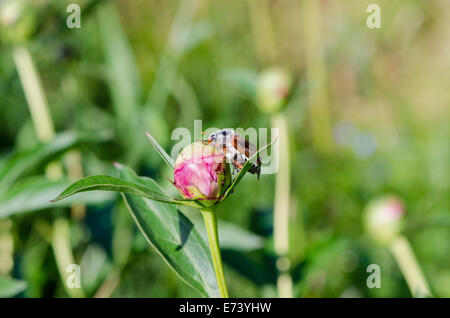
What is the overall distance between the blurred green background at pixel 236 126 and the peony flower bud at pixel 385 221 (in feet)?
0.09

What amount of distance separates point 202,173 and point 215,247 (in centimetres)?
7

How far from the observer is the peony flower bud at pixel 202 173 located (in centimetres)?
49

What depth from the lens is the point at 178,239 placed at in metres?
0.57

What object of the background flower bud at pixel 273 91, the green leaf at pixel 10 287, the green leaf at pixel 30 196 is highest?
the background flower bud at pixel 273 91

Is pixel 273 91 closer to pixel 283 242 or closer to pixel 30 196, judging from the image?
pixel 283 242

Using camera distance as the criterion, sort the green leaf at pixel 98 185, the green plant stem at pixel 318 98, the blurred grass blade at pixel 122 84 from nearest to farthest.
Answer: the green leaf at pixel 98 185
the blurred grass blade at pixel 122 84
the green plant stem at pixel 318 98

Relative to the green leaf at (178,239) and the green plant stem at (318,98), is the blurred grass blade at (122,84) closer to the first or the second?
the green plant stem at (318,98)

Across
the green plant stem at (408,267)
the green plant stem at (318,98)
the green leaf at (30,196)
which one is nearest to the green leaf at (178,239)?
the green leaf at (30,196)

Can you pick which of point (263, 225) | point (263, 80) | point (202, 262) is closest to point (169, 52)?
point (263, 80)

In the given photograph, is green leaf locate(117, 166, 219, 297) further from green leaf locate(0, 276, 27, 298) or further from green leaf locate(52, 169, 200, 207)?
green leaf locate(0, 276, 27, 298)

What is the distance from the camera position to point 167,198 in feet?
1.57

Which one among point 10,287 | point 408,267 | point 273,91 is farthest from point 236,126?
point 10,287
